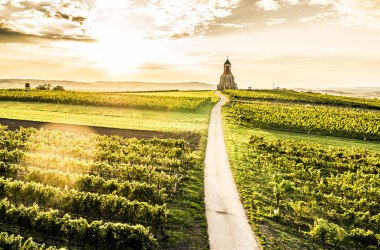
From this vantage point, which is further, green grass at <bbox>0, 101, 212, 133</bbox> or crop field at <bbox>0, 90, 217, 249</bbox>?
green grass at <bbox>0, 101, 212, 133</bbox>

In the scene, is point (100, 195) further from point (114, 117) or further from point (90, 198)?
point (114, 117)

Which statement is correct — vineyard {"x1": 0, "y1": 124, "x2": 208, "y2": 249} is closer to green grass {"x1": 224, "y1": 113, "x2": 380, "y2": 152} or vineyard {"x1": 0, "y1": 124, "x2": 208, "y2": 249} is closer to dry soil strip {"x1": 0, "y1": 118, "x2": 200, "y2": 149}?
dry soil strip {"x1": 0, "y1": 118, "x2": 200, "y2": 149}

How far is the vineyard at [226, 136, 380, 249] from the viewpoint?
1681cm

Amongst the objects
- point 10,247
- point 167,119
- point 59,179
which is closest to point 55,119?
point 167,119

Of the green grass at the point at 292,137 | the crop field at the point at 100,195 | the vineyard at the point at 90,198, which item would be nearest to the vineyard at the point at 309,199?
the crop field at the point at 100,195

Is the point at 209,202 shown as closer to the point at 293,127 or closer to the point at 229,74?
the point at 293,127

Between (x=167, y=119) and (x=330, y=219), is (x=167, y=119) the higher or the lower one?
the higher one

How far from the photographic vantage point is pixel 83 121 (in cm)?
5053

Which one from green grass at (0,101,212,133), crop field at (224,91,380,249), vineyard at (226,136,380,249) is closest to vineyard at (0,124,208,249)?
vineyard at (226,136,380,249)

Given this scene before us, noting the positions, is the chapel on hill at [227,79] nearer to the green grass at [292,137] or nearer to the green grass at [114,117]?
the green grass at [114,117]

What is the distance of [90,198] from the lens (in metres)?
17.8

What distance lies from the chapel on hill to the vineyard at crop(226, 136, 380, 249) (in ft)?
401

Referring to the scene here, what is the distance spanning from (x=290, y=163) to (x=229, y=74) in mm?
130182

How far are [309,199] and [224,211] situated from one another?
299 inches
